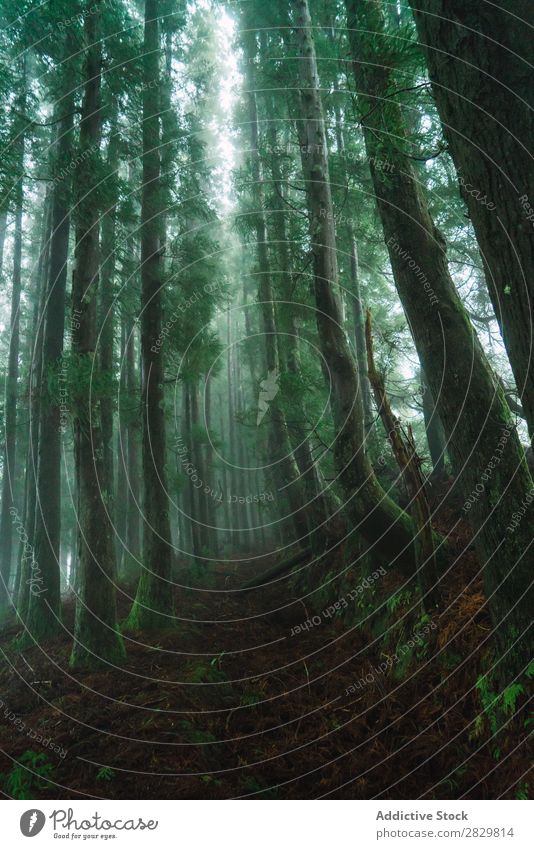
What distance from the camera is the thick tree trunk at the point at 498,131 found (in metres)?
2.22

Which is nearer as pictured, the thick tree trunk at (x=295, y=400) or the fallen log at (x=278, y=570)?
the thick tree trunk at (x=295, y=400)

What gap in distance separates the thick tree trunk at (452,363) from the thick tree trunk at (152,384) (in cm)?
582

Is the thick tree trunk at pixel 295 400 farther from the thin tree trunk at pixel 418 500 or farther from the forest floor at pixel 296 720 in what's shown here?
the thin tree trunk at pixel 418 500

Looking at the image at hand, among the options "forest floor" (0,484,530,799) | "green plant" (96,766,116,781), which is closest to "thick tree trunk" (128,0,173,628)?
"forest floor" (0,484,530,799)

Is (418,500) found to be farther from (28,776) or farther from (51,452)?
(51,452)

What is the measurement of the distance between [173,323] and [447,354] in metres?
8.06

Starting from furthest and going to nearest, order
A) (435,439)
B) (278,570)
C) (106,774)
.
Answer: (278,570) → (435,439) → (106,774)

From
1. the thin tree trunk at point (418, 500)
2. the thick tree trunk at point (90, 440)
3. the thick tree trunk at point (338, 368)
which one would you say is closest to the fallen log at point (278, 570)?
the thick tree trunk at point (338, 368)

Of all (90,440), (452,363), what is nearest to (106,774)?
(90,440)

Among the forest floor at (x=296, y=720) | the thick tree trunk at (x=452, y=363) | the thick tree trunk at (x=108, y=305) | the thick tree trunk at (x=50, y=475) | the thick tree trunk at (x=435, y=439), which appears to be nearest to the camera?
the forest floor at (x=296, y=720)

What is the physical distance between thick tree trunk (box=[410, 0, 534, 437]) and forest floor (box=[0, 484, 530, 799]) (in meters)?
2.58

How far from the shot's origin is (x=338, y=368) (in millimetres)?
7281

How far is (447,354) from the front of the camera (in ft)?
14.6

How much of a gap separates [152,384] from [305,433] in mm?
4490
